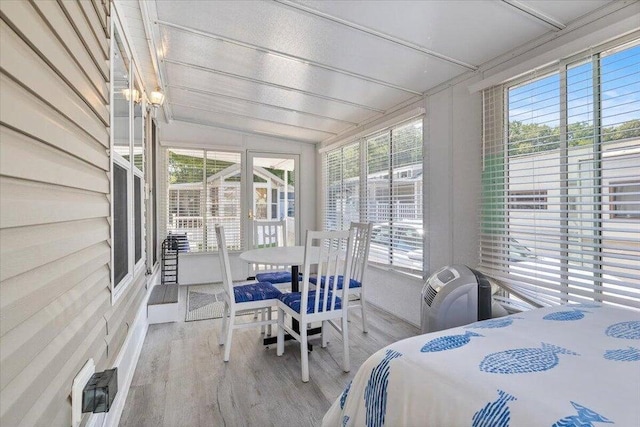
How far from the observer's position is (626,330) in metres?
1.15

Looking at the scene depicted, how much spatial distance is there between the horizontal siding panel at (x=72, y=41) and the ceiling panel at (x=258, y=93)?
1.83 m

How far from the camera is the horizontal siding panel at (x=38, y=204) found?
74 centimetres

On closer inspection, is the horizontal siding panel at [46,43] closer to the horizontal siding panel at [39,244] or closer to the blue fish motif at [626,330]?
the horizontal siding panel at [39,244]

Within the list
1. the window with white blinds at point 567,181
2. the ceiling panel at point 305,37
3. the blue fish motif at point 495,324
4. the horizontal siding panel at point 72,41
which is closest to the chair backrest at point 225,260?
the horizontal siding panel at point 72,41

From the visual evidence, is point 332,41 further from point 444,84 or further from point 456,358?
point 456,358

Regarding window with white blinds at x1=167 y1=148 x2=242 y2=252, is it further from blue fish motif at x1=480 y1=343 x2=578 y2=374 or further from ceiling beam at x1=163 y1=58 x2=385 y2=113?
blue fish motif at x1=480 y1=343 x2=578 y2=374

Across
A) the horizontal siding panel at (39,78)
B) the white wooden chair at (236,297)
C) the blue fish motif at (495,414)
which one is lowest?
the white wooden chair at (236,297)

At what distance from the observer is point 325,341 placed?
113 inches

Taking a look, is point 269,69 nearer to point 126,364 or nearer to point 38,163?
point 38,163

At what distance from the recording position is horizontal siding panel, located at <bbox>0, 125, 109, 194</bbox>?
0.74 meters

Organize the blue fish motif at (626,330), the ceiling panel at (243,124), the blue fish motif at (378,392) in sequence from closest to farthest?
the blue fish motif at (378,392) → the blue fish motif at (626,330) → the ceiling panel at (243,124)

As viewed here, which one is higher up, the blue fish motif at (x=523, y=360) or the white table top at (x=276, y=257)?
the white table top at (x=276, y=257)

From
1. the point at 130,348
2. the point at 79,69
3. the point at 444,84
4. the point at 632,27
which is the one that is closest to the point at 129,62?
the point at 79,69

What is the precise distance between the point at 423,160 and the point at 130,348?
2940mm
